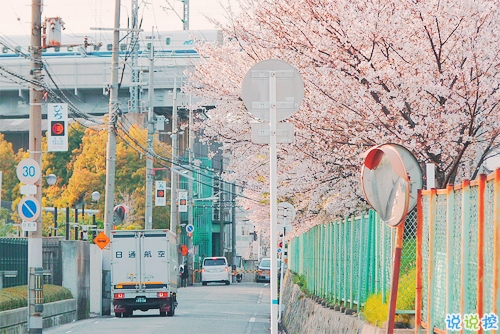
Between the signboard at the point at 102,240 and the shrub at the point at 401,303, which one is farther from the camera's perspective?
the signboard at the point at 102,240

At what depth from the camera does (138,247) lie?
92.8 ft

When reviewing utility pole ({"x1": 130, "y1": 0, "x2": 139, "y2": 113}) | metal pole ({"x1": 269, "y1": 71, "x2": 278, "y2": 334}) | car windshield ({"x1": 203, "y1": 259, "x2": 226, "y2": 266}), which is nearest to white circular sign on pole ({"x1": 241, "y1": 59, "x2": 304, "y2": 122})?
metal pole ({"x1": 269, "y1": 71, "x2": 278, "y2": 334})

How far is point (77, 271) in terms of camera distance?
28.5m

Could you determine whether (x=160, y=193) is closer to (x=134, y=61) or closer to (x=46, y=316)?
(x=134, y=61)

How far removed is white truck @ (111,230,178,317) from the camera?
1098 inches

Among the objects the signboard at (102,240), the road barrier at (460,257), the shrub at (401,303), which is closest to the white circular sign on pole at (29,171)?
the shrub at (401,303)

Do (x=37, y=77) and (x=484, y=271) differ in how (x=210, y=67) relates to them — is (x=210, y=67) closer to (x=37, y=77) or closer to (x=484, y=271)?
(x=37, y=77)

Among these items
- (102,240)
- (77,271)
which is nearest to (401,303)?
(77,271)

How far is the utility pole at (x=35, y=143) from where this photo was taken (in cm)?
1948

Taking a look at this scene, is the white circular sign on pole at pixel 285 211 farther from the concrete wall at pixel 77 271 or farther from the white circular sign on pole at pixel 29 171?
the white circular sign on pole at pixel 29 171

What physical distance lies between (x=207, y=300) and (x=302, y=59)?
918 inches

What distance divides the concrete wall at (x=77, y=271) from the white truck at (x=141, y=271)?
117 centimetres

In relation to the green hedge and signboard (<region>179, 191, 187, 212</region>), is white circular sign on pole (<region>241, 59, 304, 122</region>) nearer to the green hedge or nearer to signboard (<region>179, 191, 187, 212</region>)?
the green hedge

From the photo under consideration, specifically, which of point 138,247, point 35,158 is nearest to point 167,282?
point 138,247
